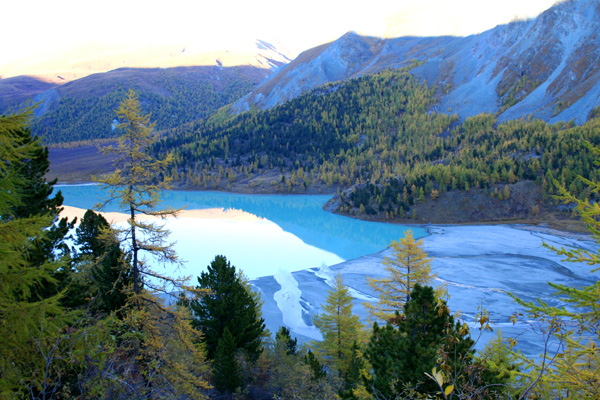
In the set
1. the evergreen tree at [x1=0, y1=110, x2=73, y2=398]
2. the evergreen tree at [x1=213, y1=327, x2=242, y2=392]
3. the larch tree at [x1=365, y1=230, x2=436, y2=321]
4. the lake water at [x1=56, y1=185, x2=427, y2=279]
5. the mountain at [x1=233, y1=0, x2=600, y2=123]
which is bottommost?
the lake water at [x1=56, y1=185, x2=427, y2=279]

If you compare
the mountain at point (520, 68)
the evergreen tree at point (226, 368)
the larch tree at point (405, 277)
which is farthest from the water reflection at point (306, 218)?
the mountain at point (520, 68)

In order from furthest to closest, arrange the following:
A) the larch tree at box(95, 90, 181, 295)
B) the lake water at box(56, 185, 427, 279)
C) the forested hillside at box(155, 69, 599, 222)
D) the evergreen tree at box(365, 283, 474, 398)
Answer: the forested hillside at box(155, 69, 599, 222) < the lake water at box(56, 185, 427, 279) < the larch tree at box(95, 90, 181, 295) < the evergreen tree at box(365, 283, 474, 398)

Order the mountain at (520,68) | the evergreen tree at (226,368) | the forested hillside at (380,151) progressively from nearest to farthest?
1. the evergreen tree at (226,368)
2. the forested hillside at (380,151)
3. the mountain at (520,68)

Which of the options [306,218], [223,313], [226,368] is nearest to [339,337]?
[223,313]

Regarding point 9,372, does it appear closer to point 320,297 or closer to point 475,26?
point 320,297

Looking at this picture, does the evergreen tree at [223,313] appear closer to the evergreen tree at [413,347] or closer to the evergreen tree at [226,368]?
the evergreen tree at [226,368]

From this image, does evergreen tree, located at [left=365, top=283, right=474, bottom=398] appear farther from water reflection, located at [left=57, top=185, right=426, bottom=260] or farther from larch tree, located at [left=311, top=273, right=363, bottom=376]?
water reflection, located at [left=57, top=185, right=426, bottom=260]

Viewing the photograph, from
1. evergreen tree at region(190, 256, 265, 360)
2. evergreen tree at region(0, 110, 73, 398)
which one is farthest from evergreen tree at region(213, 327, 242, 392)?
evergreen tree at region(0, 110, 73, 398)
